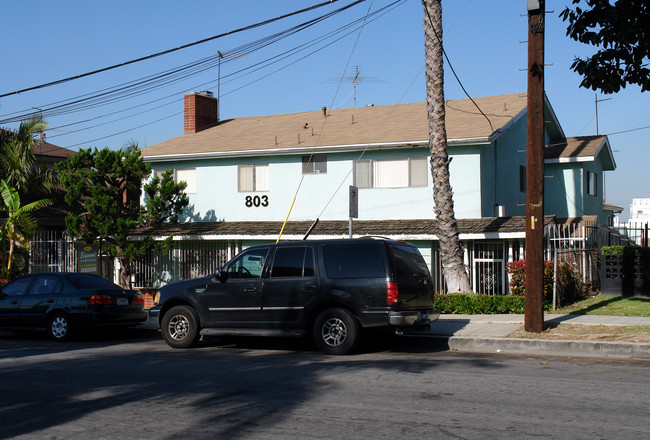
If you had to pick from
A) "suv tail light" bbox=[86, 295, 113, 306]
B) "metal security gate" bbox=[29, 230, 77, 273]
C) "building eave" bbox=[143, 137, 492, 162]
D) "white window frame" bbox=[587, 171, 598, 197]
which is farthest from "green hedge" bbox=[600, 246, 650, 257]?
"metal security gate" bbox=[29, 230, 77, 273]

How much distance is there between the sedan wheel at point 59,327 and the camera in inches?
557

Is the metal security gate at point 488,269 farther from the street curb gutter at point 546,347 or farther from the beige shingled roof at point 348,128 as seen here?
the street curb gutter at point 546,347

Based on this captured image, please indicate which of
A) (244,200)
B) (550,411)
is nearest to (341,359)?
(550,411)

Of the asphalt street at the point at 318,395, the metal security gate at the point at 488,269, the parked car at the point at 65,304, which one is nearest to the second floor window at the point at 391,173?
the metal security gate at the point at 488,269

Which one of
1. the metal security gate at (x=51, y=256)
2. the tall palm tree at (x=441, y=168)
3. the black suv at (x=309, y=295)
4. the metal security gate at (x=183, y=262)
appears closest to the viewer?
the black suv at (x=309, y=295)

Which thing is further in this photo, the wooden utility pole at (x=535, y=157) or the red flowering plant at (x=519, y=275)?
the red flowering plant at (x=519, y=275)

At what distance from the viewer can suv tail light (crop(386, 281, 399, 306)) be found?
11.0m

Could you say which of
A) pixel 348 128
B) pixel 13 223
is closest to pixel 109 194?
pixel 13 223

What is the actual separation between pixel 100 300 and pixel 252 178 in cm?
1091

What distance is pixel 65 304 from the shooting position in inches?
561

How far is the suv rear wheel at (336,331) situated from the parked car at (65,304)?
5046 millimetres

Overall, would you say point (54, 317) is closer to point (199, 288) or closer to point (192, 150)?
point (199, 288)

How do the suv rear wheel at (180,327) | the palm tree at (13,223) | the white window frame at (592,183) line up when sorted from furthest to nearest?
the white window frame at (592,183) → the palm tree at (13,223) → the suv rear wheel at (180,327)

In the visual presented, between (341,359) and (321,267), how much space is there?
1.65 m
